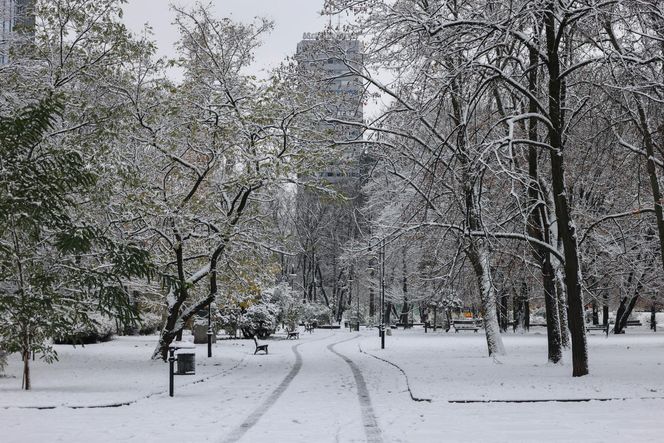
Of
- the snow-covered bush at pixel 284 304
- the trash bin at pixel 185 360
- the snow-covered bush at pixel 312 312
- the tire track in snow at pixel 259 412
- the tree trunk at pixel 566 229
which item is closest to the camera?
the tire track in snow at pixel 259 412

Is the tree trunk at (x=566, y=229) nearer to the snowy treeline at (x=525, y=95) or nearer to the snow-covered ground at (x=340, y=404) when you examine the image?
the snowy treeline at (x=525, y=95)

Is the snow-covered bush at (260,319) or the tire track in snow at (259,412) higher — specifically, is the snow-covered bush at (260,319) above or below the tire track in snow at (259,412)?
above

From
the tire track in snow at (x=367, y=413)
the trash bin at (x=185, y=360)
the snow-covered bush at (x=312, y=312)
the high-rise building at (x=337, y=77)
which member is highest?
the high-rise building at (x=337, y=77)

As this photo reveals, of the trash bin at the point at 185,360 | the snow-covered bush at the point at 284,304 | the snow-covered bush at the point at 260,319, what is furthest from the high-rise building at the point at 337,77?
the snow-covered bush at the point at 284,304

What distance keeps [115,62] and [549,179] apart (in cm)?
1445

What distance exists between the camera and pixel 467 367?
20.5 metres

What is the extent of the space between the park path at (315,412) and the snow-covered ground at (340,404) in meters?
0.02

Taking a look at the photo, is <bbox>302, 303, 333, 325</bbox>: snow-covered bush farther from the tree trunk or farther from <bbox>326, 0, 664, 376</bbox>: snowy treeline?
the tree trunk

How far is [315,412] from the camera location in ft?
39.6

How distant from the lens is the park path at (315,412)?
978cm

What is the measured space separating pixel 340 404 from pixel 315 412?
119cm

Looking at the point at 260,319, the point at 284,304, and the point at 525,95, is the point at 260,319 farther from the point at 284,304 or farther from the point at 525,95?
the point at 525,95

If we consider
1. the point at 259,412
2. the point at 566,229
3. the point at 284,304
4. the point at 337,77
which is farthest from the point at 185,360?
the point at 284,304

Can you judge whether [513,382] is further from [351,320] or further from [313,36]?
[351,320]
